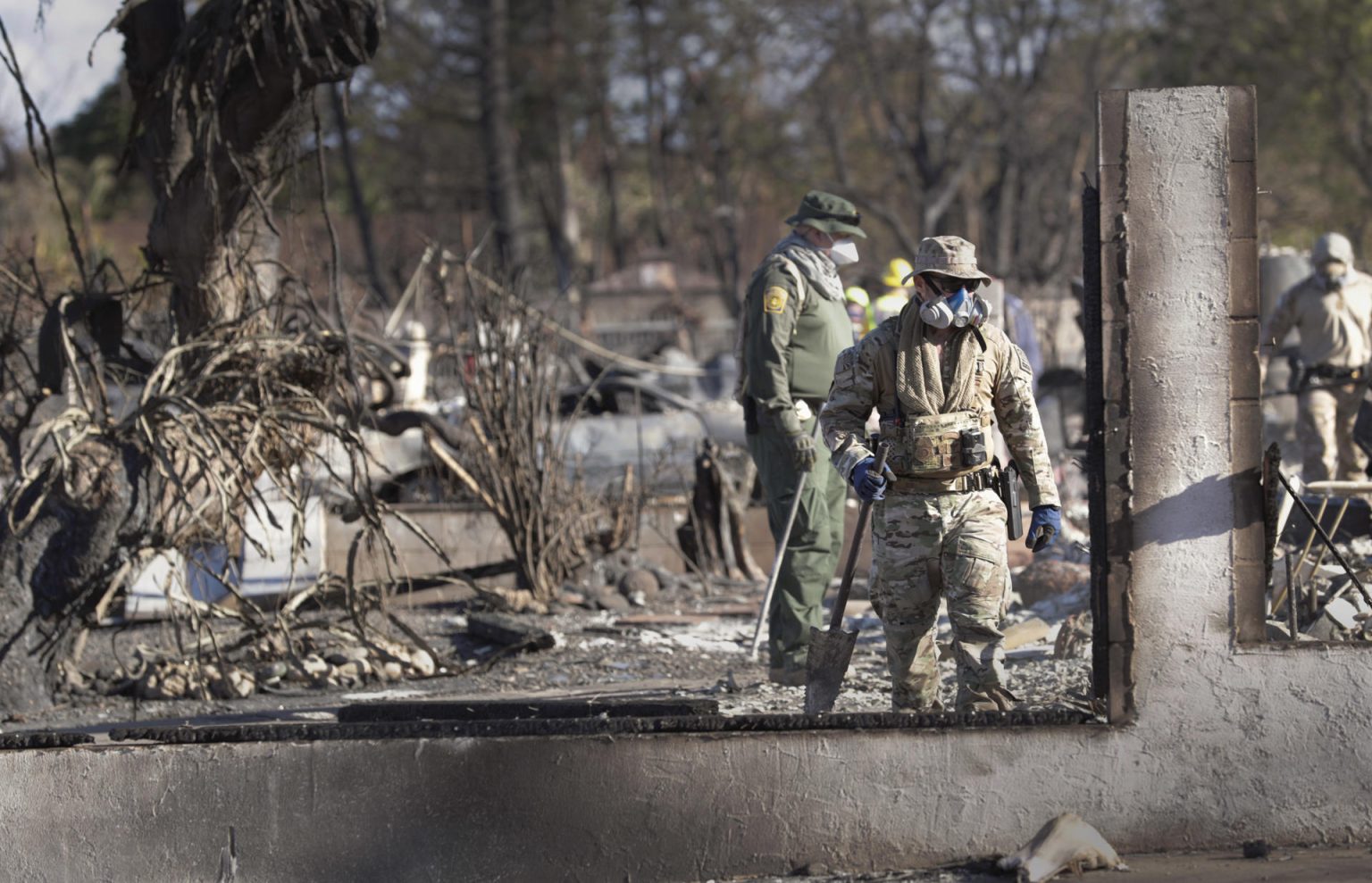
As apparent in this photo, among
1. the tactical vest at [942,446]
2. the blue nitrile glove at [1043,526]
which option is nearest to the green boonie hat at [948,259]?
the tactical vest at [942,446]

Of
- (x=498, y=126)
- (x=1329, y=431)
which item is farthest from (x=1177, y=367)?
(x=498, y=126)

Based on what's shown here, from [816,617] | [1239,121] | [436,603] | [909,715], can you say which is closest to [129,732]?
[909,715]

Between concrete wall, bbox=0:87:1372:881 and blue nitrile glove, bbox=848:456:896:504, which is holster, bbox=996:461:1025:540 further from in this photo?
concrete wall, bbox=0:87:1372:881

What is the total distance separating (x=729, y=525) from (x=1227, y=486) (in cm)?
577

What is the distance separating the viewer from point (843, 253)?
22.0 ft

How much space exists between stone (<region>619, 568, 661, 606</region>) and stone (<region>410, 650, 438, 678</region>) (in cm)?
202

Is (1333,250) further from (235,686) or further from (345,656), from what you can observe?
(235,686)

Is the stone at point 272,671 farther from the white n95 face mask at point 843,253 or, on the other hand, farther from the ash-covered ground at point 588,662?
the white n95 face mask at point 843,253

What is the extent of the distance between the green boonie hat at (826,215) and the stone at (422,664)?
2809 millimetres

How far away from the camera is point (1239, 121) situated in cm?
455

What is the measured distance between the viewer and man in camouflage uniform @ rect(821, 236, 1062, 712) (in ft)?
16.3

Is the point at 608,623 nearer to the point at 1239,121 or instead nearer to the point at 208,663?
the point at 208,663

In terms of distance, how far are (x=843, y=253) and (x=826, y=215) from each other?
192 mm

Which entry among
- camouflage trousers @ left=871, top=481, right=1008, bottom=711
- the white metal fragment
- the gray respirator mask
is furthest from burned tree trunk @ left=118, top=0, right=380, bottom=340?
the white metal fragment
